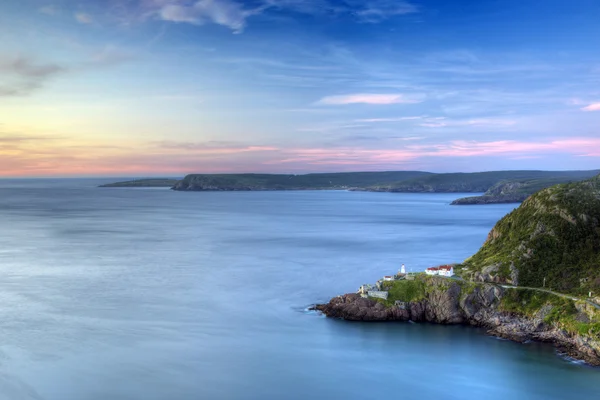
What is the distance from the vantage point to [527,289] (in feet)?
155

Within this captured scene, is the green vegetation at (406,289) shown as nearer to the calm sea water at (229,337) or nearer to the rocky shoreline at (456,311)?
the rocky shoreline at (456,311)

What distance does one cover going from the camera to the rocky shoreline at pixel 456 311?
1752 inches

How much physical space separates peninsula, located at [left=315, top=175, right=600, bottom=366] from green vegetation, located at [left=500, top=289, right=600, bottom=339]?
0.22ft

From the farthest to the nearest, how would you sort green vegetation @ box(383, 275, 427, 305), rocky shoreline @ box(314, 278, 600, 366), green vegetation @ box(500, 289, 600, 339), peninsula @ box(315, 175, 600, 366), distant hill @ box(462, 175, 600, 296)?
green vegetation @ box(383, 275, 427, 305), distant hill @ box(462, 175, 600, 296), rocky shoreline @ box(314, 278, 600, 366), peninsula @ box(315, 175, 600, 366), green vegetation @ box(500, 289, 600, 339)

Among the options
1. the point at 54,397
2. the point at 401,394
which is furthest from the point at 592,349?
the point at 54,397

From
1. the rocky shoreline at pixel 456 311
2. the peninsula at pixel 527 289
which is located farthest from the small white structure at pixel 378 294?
the rocky shoreline at pixel 456 311

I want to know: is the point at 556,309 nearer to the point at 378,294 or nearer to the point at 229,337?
the point at 378,294

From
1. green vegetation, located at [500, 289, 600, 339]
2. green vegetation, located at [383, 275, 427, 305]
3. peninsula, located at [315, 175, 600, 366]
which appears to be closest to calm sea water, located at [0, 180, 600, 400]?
peninsula, located at [315, 175, 600, 366]

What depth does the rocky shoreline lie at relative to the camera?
4450 cm

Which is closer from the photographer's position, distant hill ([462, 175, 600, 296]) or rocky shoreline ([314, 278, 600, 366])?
rocky shoreline ([314, 278, 600, 366])

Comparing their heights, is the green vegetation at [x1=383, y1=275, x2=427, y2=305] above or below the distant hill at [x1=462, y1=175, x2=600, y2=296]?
below

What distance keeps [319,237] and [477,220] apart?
2125 inches

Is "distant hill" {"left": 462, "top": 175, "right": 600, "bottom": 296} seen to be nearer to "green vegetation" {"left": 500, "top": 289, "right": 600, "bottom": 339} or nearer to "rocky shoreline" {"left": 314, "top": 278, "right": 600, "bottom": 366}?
"green vegetation" {"left": 500, "top": 289, "right": 600, "bottom": 339}

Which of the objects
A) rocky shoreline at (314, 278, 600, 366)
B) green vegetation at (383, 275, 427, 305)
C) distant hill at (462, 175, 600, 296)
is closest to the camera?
rocky shoreline at (314, 278, 600, 366)
